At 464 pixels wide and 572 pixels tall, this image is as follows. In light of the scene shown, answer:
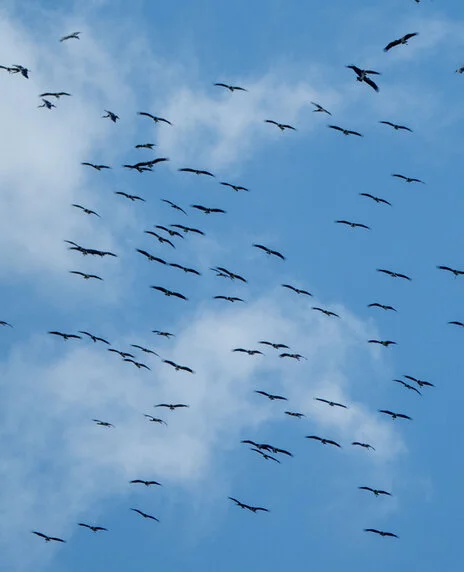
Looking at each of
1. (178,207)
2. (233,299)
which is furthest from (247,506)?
(178,207)

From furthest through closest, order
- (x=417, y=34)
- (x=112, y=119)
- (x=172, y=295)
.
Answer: (x=172, y=295) → (x=112, y=119) → (x=417, y=34)

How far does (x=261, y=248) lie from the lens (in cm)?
14575

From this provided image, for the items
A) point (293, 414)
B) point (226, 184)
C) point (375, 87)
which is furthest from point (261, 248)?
point (375, 87)

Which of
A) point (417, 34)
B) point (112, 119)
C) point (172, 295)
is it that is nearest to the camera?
point (417, 34)

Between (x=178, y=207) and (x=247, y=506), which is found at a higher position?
(x=178, y=207)

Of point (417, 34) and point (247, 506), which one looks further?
point (247, 506)

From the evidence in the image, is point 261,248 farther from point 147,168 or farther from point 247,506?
point 247,506

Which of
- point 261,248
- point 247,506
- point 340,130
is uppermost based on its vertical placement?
point 340,130

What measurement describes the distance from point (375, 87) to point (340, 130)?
36445 mm

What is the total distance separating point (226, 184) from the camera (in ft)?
475

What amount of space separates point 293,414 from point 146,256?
23.9 metres

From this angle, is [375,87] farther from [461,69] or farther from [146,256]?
[146,256]

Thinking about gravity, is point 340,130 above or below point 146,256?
above

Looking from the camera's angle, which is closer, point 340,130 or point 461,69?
point 461,69
